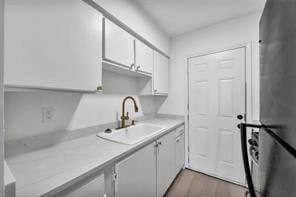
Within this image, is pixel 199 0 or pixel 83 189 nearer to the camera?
pixel 83 189

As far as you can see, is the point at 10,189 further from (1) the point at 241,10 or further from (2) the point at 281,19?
(1) the point at 241,10

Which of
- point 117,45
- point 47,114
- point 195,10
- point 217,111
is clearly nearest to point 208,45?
point 195,10

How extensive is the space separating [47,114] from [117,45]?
2.88 feet

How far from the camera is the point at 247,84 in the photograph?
1.84m

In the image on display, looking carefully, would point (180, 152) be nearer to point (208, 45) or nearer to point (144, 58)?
point (144, 58)

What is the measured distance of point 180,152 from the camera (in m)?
2.21

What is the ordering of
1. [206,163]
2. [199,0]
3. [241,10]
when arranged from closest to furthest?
1. [199,0]
2. [241,10]
3. [206,163]

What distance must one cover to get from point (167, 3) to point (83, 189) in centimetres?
200

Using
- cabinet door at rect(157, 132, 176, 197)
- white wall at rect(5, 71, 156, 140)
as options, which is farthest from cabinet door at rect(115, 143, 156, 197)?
white wall at rect(5, 71, 156, 140)

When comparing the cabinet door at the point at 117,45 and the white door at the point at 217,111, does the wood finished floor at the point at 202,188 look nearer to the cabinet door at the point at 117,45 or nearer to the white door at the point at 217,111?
the white door at the point at 217,111

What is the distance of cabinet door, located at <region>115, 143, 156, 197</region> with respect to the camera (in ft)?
3.18

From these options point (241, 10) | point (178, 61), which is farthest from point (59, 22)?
point (241, 10)

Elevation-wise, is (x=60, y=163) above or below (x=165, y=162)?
above

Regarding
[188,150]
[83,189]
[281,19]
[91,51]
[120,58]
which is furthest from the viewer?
[188,150]
